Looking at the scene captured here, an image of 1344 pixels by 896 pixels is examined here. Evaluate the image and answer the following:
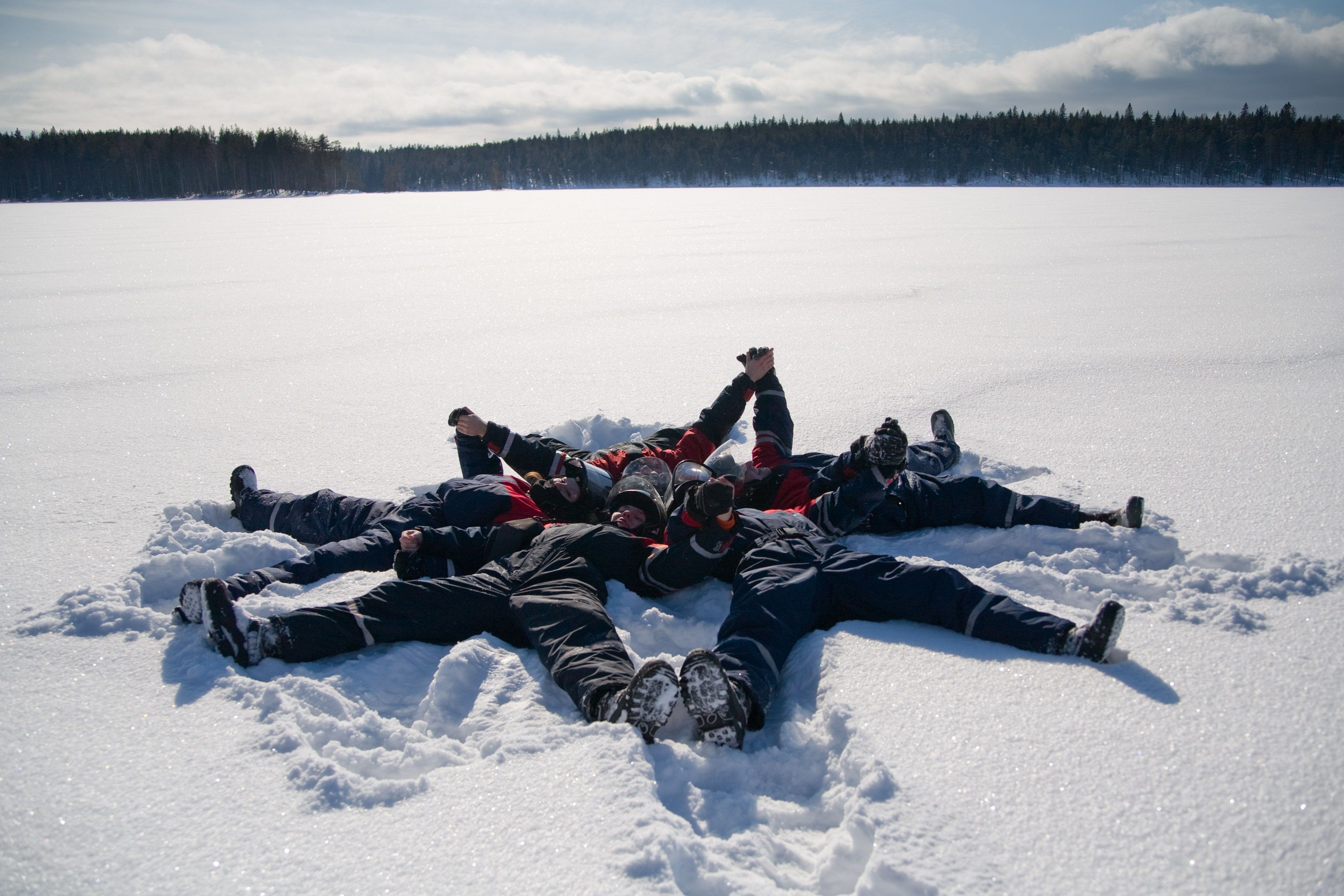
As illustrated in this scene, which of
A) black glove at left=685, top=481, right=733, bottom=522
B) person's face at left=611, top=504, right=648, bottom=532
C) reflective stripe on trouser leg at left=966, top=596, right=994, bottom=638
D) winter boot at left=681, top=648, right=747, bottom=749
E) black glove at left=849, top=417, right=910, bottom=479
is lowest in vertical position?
winter boot at left=681, top=648, right=747, bottom=749

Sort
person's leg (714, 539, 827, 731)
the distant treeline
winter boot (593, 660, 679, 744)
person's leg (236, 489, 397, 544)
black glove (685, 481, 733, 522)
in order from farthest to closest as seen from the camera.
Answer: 1. the distant treeline
2. person's leg (236, 489, 397, 544)
3. black glove (685, 481, 733, 522)
4. person's leg (714, 539, 827, 731)
5. winter boot (593, 660, 679, 744)

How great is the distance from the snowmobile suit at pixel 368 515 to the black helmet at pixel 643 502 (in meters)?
0.38

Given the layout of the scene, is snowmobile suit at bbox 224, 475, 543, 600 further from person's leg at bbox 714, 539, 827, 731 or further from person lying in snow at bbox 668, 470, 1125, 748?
person's leg at bbox 714, 539, 827, 731

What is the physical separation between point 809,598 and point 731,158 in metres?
76.8

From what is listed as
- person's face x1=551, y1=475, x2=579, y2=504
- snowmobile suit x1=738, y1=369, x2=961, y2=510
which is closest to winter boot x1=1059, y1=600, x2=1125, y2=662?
snowmobile suit x1=738, y1=369, x2=961, y2=510

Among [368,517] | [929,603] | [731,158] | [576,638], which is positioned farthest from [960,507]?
[731,158]

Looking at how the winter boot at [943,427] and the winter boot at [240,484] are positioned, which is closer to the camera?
the winter boot at [240,484]

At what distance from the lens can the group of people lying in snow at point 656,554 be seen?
230cm

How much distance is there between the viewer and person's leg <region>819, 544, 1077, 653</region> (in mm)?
2352

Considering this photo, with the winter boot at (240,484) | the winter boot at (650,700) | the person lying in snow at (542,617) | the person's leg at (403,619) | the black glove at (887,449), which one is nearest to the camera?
the winter boot at (650,700)

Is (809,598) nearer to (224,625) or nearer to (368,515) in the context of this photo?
(224,625)

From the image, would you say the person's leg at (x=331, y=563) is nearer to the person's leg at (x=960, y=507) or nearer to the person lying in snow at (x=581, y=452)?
the person lying in snow at (x=581, y=452)

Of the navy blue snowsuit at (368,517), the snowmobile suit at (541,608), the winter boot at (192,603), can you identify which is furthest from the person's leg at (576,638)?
the winter boot at (192,603)

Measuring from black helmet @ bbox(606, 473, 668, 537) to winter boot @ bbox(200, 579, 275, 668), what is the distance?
140cm
